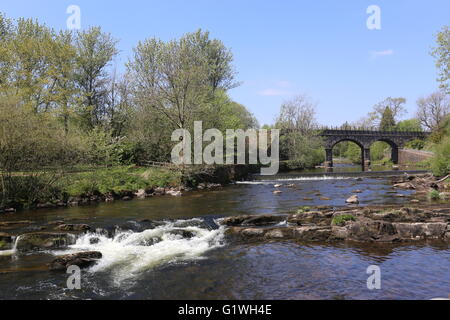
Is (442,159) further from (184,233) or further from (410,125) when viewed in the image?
(410,125)

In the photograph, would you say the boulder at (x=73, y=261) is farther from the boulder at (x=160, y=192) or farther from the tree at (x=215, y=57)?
the tree at (x=215, y=57)

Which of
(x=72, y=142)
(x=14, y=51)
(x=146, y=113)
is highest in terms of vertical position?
(x=14, y=51)

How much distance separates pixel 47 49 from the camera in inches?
1441

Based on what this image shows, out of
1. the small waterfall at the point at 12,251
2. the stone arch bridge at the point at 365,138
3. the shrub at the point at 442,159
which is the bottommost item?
the small waterfall at the point at 12,251

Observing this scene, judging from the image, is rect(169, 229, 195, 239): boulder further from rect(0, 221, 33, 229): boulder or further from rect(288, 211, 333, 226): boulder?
rect(0, 221, 33, 229): boulder

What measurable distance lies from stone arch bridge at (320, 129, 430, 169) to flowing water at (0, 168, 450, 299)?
57951mm

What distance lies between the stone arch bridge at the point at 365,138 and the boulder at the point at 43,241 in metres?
61.3

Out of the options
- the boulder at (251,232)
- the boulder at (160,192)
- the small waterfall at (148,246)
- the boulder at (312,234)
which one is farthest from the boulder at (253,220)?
the boulder at (160,192)

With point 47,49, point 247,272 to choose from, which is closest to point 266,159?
point 47,49

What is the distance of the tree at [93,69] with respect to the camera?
145 ft

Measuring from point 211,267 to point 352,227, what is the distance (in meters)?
6.27

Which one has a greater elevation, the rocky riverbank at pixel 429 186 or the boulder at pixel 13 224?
the rocky riverbank at pixel 429 186

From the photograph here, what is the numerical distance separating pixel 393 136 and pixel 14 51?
7467 cm

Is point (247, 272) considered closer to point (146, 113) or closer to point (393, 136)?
point (146, 113)
